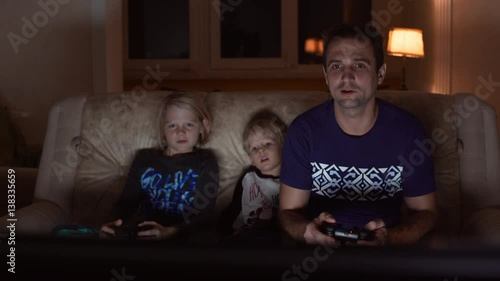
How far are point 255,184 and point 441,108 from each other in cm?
67

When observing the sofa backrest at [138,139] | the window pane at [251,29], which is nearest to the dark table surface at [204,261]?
the sofa backrest at [138,139]

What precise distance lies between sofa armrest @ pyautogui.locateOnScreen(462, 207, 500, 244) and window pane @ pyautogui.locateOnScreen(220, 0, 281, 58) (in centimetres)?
473

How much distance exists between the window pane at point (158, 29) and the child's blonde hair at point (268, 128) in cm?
450

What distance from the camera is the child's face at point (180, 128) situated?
220cm

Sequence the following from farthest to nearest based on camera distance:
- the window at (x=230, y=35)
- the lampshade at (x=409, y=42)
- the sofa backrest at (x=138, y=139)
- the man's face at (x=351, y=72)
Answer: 1. the window at (x=230, y=35)
2. the lampshade at (x=409, y=42)
3. the sofa backrest at (x=138, y=139)
4. the man's face at (x=351, y=72)

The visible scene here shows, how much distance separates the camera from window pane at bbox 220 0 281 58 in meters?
6.68

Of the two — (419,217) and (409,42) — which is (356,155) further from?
(409,42)

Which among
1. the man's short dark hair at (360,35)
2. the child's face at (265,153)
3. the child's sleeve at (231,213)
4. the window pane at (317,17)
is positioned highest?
the window pane at (317,17)

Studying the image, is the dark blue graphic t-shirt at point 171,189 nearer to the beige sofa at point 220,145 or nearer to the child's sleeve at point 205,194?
the child's sleeve at point 205,194

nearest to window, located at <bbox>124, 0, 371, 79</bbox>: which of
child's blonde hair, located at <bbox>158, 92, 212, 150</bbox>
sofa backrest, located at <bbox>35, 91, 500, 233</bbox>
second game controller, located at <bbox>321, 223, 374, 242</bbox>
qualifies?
sofa backrest, located at <bbox>35, 91, 500, 233</bbox>

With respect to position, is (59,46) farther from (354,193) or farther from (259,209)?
(354,193)

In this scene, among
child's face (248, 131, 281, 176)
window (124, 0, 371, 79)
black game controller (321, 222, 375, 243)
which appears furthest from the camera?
window (124, 0, 371, 79)

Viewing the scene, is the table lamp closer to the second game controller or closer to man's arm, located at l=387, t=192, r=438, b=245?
man's arm, located at l=387, t=192, r=438, b=245

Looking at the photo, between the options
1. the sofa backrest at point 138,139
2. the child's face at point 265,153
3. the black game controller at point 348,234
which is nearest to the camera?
the black game controller at point 348,234
